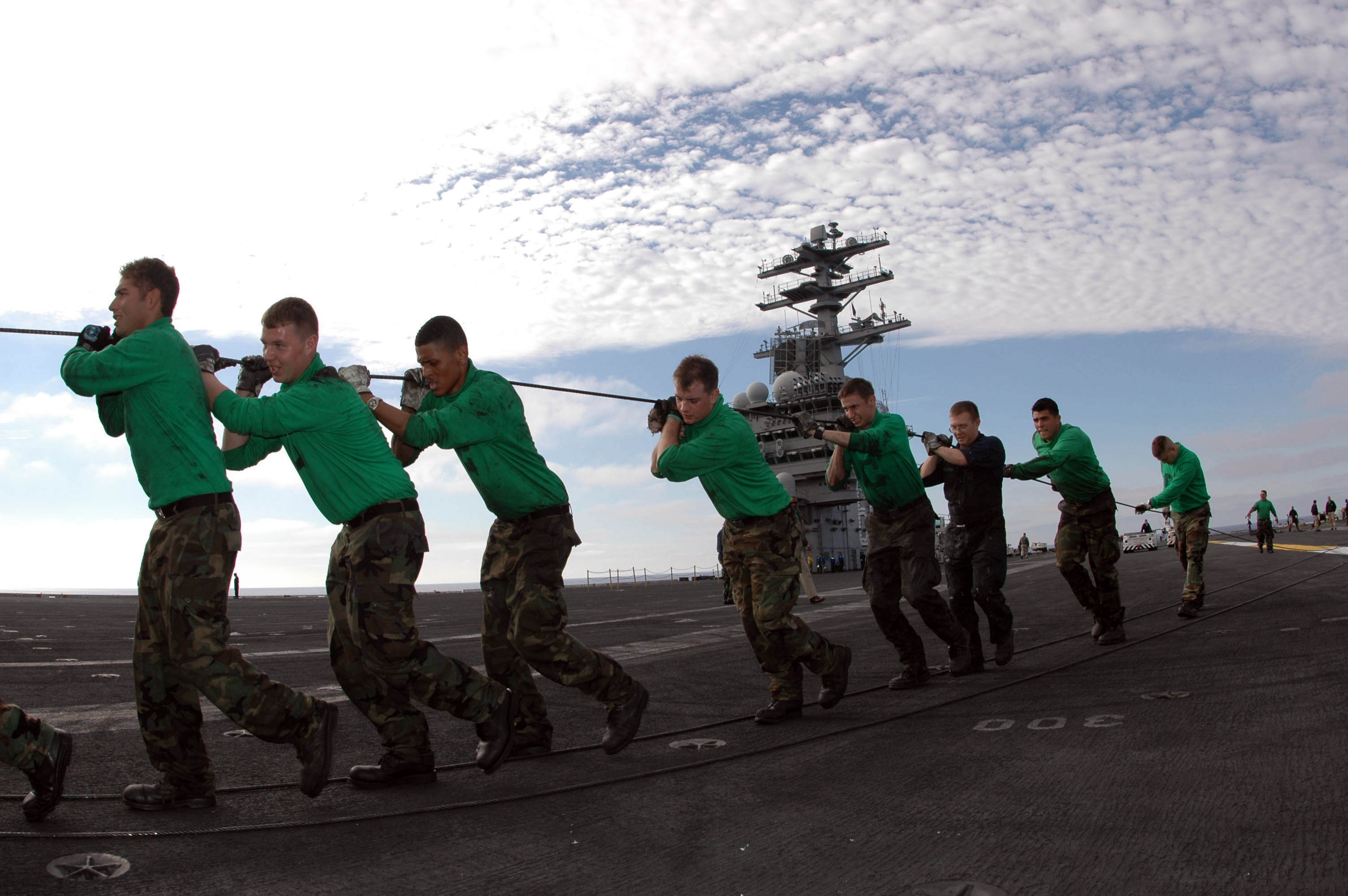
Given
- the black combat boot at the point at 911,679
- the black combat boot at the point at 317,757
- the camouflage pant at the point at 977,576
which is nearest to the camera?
the black combat boot at the point at 317,757

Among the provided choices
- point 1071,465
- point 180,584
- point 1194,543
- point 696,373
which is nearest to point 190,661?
point 180,584

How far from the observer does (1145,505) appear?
999cm

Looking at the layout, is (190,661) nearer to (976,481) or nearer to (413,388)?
(413,388)

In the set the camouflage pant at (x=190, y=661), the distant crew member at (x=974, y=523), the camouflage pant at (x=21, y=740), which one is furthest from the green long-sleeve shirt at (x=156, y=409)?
the distant crew member at (x=974, y=523)

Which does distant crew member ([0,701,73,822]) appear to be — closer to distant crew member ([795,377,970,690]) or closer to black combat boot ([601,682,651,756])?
black combat boot ([601,682,651,756])

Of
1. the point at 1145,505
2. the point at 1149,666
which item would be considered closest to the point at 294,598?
the point at 1145,505

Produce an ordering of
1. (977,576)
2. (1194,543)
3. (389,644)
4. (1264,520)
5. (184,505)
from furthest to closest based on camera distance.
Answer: (1264,520)
(1194,543)
(977,576)
(389,644)
(184,505)

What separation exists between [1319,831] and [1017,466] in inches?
205

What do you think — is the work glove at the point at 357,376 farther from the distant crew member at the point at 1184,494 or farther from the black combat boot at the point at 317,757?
the distant crew member at the point at 1184,494

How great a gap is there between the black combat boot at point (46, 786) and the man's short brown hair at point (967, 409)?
5.92 meters

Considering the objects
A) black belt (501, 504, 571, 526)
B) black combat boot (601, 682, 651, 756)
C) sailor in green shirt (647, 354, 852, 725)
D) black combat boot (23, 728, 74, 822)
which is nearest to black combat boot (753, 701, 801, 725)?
sailor in green shirt (647, 354, 852, 725)

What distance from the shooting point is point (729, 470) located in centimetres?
498

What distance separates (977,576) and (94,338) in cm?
570

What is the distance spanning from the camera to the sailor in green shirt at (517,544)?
4.07 meters
